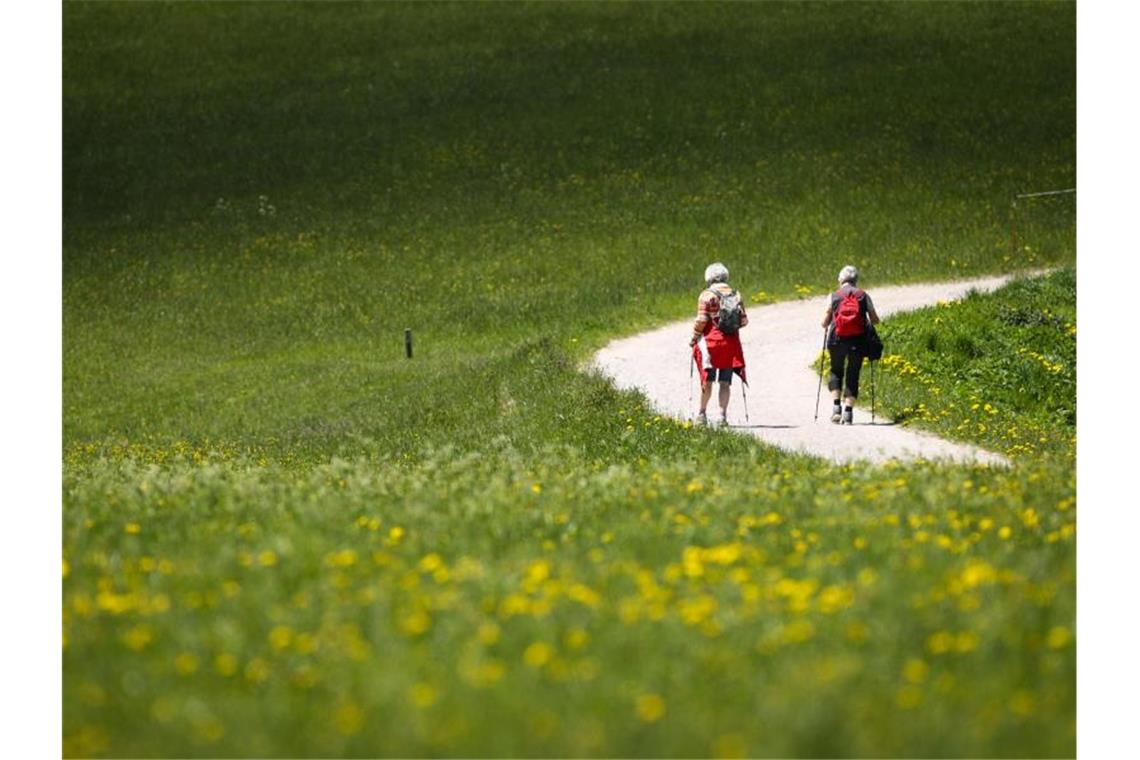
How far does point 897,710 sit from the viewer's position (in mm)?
6676

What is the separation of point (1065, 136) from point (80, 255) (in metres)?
36.6

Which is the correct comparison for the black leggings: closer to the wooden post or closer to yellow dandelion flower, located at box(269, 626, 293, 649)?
yellow dandelion flower, located at box(269, 626, 293, 649)

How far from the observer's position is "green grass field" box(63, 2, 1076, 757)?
23.2 ft

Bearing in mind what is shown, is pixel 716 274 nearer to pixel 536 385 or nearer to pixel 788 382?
pixel 788 382

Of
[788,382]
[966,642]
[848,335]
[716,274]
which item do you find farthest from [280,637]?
[788,382]

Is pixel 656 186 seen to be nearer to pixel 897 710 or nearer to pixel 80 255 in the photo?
pixel 80 255

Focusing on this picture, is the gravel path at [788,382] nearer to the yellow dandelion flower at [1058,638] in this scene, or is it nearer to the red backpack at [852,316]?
the red backpack at [852,316]

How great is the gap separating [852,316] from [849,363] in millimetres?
709

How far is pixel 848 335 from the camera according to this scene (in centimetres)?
2056

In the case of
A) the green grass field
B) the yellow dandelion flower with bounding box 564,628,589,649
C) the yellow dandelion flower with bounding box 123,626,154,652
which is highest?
the green grass field

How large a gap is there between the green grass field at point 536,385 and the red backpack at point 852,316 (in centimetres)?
153

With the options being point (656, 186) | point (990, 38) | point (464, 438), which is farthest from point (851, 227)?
point (464, 438)

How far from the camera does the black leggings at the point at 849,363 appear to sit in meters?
20.6

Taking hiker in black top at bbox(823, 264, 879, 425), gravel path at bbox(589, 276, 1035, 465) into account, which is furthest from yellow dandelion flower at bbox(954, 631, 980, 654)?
hiker in black top at bbox(823, 264, 879, 425)
